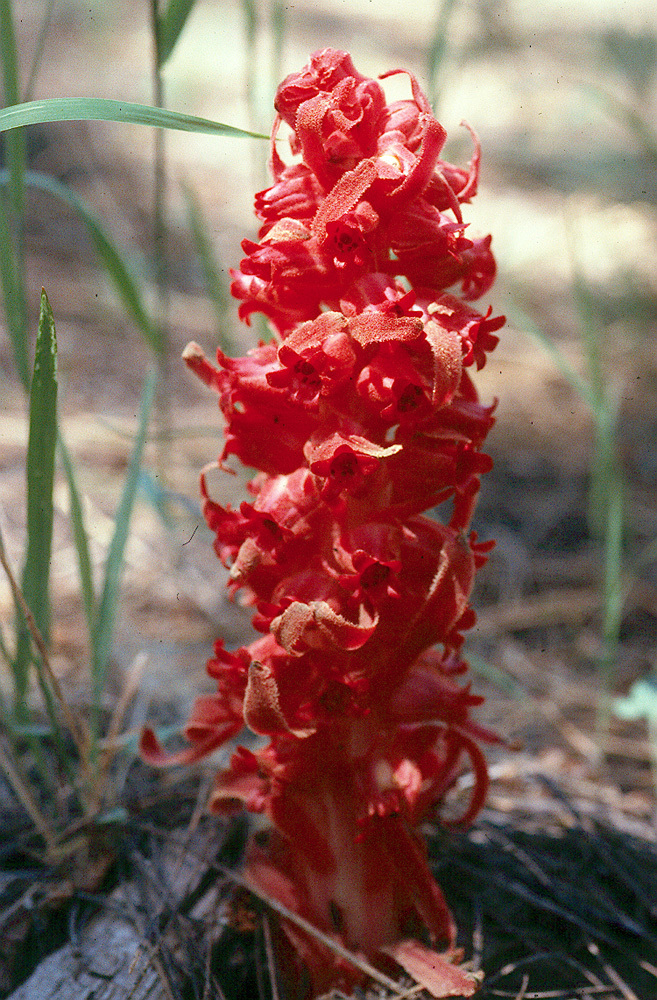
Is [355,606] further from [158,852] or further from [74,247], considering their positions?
[74,247]

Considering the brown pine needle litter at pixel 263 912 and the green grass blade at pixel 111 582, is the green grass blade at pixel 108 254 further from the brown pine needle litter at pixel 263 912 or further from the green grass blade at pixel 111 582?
the brown pine needle litter at pixel 263 912

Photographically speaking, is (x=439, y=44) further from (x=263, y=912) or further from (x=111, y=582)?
(x=263, y=912)

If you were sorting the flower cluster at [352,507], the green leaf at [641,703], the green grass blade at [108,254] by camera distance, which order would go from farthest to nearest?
the green leaf at [641,703]
the green grass blade at [108,254]
the flower cluster at [352,507]

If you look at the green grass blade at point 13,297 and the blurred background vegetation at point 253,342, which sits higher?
the green grass blade at point 13,297

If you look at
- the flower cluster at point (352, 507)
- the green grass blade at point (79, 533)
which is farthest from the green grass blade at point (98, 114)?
the green grass blade at point (79, 533)

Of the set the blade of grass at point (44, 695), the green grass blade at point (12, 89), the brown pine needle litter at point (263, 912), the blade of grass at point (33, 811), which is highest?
the green grass blade at point (12, 89)

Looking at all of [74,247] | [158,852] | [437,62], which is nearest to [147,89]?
[74,247]

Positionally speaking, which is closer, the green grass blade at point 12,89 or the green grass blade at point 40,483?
the green grass blade at point 40,483

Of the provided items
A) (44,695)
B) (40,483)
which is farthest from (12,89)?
(44,695)
